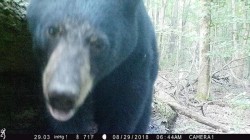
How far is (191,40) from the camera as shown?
4996 millimetres

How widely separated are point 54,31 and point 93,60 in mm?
185

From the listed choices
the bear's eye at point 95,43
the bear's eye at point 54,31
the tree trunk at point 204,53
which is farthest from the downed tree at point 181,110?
the bear's eye at point 54,31

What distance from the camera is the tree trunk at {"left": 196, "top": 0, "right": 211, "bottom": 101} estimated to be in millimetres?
4595

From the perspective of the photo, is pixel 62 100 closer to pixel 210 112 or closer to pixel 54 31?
pixel 54 31

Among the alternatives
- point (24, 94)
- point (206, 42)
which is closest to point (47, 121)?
point (24, 94)

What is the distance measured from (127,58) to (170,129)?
3.30 feet

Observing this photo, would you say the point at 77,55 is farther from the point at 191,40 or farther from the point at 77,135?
the point at 191,40

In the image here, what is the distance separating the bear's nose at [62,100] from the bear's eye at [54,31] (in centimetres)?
25

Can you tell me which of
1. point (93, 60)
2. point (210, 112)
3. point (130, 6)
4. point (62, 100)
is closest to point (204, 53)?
point (210, 112)

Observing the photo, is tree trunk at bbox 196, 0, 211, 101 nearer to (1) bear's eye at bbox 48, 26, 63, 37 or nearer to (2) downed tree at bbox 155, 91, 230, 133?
(2) downed tree at bbox 155, 91, 230, 133

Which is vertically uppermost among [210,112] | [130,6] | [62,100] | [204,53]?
[130,6]

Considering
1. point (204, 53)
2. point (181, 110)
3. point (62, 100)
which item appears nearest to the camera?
point (62, 100)

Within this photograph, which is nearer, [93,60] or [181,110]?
[93,60]

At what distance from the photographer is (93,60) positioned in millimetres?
1537
